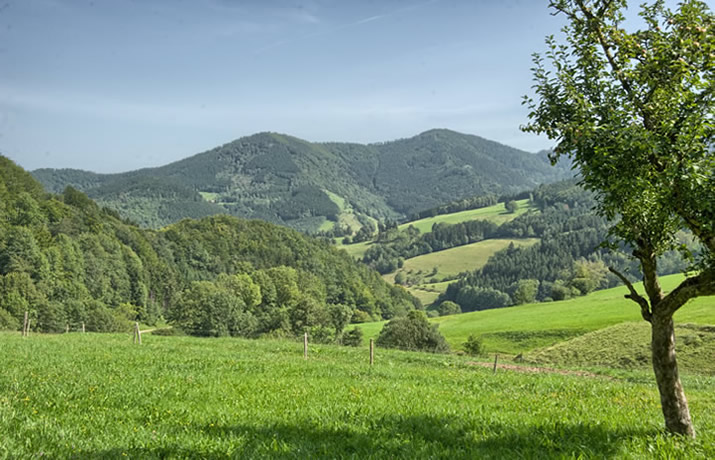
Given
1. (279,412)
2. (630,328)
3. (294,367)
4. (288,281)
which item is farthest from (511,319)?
(279,412)

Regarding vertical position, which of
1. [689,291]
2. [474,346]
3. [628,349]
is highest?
[689,291]

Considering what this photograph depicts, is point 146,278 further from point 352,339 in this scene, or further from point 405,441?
point 405,441

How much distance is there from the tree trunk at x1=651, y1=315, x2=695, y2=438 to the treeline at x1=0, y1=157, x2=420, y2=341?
68.7m

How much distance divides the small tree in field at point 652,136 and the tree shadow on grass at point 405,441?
1.82 m

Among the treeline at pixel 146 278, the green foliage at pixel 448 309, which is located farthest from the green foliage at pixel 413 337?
the green foliage at pixel 448 309

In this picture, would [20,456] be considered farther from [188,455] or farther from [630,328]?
[630,328]

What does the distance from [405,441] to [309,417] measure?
3.09m

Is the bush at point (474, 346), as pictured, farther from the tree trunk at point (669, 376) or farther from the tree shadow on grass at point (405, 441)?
the tree trunk at point (669, 376)

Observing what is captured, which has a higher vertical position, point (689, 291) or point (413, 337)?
point (689, 291)

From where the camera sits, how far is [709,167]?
795cm

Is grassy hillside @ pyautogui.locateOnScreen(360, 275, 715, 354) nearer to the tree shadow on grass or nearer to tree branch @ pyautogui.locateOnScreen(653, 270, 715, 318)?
the tree shadow on grass

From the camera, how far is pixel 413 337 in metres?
79.5

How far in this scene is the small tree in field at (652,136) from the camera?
8.23 m

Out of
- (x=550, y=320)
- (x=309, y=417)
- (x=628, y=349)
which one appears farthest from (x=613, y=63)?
(x=550, y=320)
